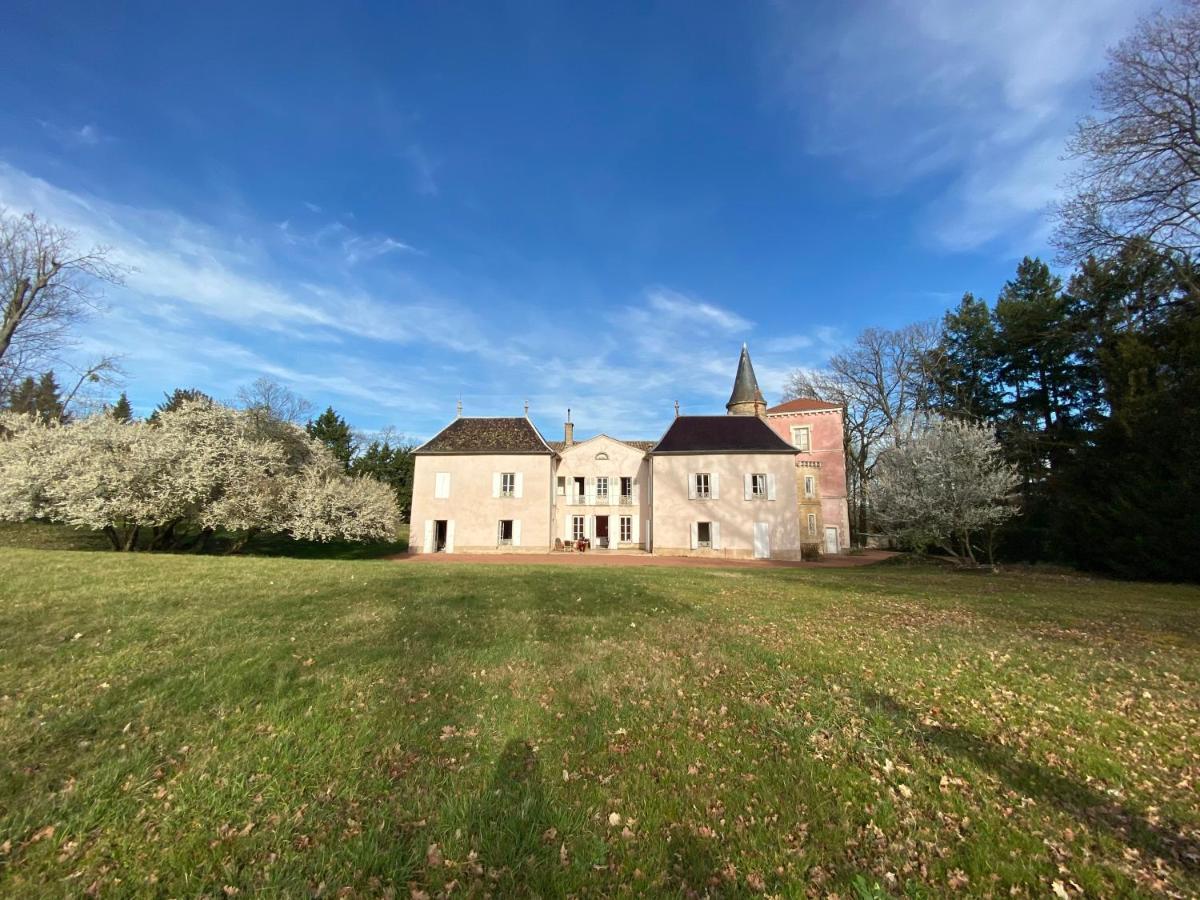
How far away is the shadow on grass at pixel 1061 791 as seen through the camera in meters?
3.04

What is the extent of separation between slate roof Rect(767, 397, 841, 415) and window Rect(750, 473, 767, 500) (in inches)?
460

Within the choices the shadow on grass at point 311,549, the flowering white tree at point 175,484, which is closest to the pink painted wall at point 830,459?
the shadow on grass at point 311,549

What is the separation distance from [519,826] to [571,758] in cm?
88

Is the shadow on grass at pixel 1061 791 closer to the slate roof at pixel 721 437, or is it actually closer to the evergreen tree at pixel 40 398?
the slate roof at pixel 721 437

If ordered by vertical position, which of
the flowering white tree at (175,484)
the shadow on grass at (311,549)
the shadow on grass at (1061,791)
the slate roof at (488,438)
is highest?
the slate roof at (488,438)

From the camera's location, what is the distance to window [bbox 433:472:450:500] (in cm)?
2991

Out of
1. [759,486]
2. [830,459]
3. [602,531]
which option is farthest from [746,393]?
[602,531]

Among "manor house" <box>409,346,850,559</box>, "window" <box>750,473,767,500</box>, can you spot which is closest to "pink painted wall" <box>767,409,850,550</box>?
"manor house" <box>409,346,850,559</box>

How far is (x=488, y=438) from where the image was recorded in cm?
3123

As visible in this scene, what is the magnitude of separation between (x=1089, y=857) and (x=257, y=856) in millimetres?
4693

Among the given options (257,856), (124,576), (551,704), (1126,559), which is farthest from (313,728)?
(1126,559)

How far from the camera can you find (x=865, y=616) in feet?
30.9

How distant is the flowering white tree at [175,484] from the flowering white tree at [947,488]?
2343cm

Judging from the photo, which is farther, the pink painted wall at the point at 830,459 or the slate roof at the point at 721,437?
the pink painted wall at the point at 830,459
